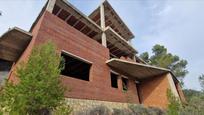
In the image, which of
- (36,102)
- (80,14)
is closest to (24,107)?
(36,102)

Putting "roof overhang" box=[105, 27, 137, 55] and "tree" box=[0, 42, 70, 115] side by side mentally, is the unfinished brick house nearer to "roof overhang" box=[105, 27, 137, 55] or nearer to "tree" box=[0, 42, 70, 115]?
"roof overhang" box=[105, 27, 137, 55]

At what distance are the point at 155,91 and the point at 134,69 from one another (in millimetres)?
3496

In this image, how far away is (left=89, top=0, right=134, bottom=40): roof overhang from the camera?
1869 centimetres

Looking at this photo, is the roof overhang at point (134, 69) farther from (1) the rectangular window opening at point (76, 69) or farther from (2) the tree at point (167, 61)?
(2) the tree at point (167, 61)

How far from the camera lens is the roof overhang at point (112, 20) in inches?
736

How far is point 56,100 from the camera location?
19.7ft

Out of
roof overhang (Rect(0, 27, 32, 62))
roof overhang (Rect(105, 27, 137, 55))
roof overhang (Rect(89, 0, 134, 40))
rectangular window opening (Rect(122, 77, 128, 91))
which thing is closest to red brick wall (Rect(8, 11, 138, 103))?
roof overhang (Rect(0, 27, 32, 62))

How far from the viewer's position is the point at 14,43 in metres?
10.0

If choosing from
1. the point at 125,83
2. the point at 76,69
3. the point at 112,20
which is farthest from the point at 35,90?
the point at 112,20

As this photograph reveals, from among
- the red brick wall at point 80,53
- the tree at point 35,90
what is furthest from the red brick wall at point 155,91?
the tree at point 35,90

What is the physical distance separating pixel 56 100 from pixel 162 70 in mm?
11904

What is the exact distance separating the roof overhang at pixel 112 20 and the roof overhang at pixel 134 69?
6.59 metres

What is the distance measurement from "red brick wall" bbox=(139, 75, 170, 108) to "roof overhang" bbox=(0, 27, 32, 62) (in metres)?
12.1

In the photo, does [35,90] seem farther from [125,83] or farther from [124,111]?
[125,83]
